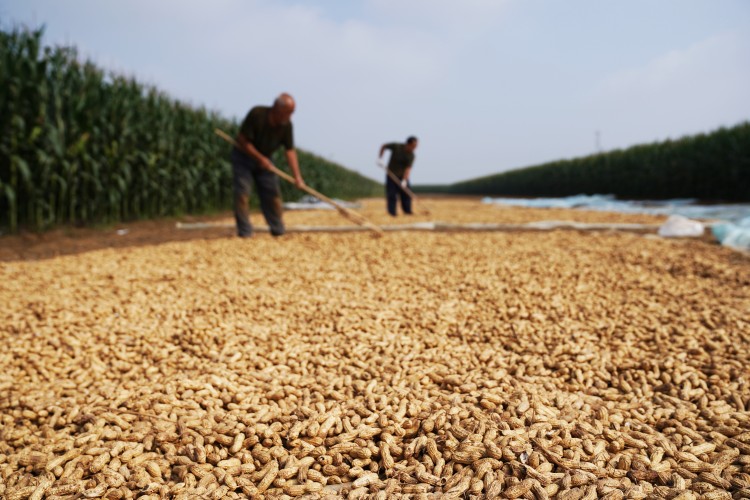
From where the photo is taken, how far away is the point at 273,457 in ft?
5.36

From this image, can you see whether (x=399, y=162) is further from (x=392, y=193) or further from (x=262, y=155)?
(x=262, y=155)

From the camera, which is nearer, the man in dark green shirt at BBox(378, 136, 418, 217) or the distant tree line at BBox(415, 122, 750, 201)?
the man in dark green shirt at BBox(378, 136, 418, 217)

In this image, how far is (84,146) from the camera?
6684mm

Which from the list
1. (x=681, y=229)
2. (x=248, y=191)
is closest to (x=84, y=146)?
(x=248, y=191)

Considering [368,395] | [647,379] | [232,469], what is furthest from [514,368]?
[232,469]

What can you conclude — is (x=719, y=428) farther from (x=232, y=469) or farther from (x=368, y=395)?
(x=232, y=469)

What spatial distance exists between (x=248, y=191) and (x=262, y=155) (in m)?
0.50

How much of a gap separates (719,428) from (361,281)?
271 centimetres

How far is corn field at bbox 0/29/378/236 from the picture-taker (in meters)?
5.98

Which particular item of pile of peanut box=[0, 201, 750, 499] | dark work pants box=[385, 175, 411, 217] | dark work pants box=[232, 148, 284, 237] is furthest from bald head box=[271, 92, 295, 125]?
dark work pants box=[385, 175, 411, 217]

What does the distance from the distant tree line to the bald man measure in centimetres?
1384

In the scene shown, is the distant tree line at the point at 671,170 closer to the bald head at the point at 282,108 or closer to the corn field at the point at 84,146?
the bald head at the point at 282,108

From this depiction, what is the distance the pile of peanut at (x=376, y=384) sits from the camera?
150 centimetres

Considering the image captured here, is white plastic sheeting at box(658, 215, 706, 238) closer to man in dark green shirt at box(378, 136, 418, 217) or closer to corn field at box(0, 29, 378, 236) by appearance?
man in dark green shirt at box(378, 136, 418, 217)
